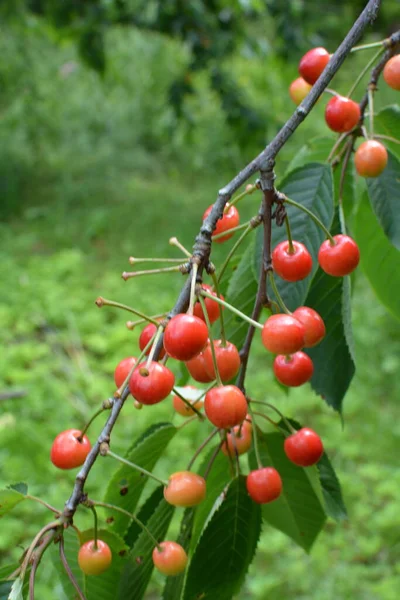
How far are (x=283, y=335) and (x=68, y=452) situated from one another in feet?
0.78

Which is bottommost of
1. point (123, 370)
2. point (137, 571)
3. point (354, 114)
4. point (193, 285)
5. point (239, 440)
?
point (137, 571)

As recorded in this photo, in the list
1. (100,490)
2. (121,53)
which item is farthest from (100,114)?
(100,490)

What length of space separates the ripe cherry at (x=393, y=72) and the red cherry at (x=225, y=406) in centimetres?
41

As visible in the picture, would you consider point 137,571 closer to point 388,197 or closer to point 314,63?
point 388,197

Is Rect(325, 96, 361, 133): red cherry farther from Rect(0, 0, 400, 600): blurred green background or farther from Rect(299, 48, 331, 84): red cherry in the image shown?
Rect(0, 0, 400, 600): blurred green background

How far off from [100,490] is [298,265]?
6.99 feet

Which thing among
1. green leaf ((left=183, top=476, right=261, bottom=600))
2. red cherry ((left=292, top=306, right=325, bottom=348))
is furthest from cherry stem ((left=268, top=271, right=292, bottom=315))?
green leaf ((left=183, top=476, right=261, bottom=600))

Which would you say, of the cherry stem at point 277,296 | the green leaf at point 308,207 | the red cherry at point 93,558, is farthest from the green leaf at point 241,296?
the red cherry at point 93,558

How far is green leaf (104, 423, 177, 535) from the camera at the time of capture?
2.31 feet

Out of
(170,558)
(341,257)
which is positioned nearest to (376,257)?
(341,257)

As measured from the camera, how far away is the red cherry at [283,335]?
562 millimetres

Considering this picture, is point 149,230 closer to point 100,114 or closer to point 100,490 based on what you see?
point 100,114

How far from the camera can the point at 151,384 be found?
0.53 metres

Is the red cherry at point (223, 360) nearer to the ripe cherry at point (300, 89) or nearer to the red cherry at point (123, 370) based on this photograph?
the red cherry at point (123, 370)
